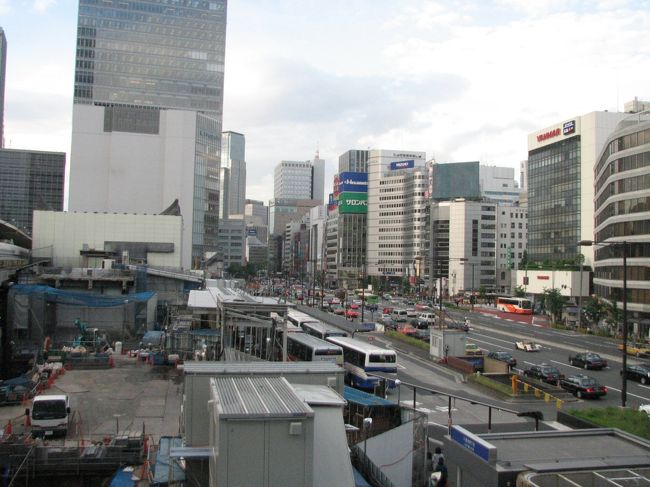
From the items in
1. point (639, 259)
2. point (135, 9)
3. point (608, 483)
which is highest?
point (135, 9)

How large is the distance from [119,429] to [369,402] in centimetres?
846

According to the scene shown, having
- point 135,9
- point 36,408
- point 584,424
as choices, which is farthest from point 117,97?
point 584,424

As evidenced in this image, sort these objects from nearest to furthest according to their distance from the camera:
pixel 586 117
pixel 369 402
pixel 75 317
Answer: pixel 369 402 < pixel 75 317 < pixel 586 117

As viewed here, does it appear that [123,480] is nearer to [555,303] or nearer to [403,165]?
[555,303]

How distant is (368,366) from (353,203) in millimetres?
133197

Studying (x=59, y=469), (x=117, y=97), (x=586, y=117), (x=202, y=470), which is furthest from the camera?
(x=117, y=97)

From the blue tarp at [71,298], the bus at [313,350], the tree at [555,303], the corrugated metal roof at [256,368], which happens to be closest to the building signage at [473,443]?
the corrugated metal roof at [256,368]

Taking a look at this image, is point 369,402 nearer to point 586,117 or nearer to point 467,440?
point 467,440

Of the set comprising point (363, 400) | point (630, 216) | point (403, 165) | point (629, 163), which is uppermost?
point (403, 165)

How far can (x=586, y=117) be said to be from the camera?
8162 centimetres

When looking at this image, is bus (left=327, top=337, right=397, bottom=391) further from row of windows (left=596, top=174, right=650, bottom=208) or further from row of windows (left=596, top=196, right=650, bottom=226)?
row of windows (left=596, top=174, right=650, bottom=208)

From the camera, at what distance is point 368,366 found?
2639 centimetres

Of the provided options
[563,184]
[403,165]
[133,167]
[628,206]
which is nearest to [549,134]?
[563,184]

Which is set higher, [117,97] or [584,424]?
[117,97]
